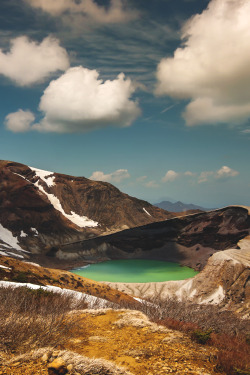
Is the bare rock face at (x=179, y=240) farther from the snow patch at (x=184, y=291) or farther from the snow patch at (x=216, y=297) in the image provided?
the snow patch at (x=216, y=297)

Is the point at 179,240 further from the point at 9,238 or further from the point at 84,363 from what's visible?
the point at 84,363

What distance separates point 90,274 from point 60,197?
67.8 meters

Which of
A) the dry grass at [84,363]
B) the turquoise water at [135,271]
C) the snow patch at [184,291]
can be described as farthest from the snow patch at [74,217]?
the dry grass at [84,363]

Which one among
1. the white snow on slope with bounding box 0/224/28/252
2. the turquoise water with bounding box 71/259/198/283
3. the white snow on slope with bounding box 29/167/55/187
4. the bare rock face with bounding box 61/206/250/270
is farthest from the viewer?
the white snow on slope with bounding box 29/167/55/187

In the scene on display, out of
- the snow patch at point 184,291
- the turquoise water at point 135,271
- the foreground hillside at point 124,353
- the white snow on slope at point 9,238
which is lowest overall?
the turquoise water at point 135,271

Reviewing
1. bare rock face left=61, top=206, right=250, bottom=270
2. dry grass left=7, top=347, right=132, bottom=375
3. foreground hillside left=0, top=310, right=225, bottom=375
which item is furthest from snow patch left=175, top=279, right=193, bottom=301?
dry grass left=7, top=347, right=132, bottom=375

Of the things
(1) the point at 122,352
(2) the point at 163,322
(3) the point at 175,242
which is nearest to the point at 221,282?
(2) the point at 163,322

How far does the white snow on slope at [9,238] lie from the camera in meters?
75.2

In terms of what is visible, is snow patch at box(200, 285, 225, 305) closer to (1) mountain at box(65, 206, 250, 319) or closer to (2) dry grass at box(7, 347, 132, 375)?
(1) mountain at box(65, 206, 250, 319)

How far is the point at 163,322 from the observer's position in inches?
365

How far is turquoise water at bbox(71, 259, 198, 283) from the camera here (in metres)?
59.4

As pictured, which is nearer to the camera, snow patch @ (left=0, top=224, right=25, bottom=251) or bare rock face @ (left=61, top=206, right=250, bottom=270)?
bare rock face @ (left=61, top=206, right=250, bottom=270)

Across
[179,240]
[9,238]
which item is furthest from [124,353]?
[9,238]

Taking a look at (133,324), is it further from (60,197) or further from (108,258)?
(60,197)
